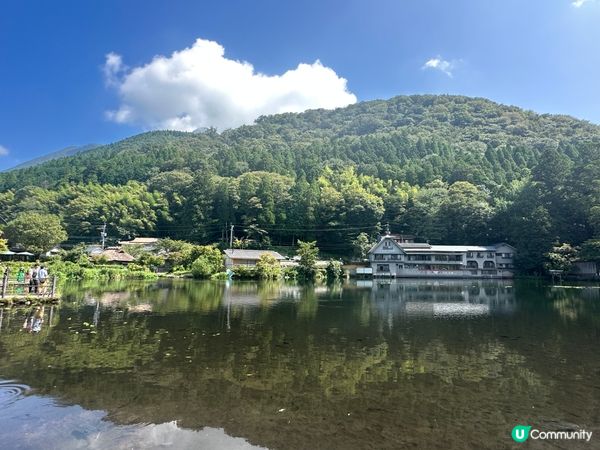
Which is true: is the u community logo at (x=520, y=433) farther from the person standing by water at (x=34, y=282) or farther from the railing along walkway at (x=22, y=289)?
the person standing by water at (x=34, y=282)

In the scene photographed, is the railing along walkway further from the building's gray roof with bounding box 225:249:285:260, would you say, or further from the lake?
the building's gray roof with bounding box 225:249:285:260

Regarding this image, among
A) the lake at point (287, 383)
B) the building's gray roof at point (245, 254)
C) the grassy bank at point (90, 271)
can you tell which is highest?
the building's gray roof at point (245, 254)

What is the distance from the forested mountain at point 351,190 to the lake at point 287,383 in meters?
42.2

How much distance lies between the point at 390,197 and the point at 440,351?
193 feet

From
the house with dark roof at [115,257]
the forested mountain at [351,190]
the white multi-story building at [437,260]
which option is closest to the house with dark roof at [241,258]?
the forested mountain at [351,190]

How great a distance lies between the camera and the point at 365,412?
6.34 meters

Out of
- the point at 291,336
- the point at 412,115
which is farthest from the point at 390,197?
the point at 412,115

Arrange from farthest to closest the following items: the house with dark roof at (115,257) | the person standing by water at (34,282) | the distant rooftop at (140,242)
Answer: the distant rooftop at (140,242) < the house with dark roof at (115,257) < the person standing by water at (34,282)

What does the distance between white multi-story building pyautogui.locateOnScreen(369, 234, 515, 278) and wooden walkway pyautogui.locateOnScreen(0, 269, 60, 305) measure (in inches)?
1660

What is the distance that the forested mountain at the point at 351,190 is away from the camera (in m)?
51.9

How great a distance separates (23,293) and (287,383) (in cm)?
1676

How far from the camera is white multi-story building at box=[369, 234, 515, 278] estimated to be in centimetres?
5353

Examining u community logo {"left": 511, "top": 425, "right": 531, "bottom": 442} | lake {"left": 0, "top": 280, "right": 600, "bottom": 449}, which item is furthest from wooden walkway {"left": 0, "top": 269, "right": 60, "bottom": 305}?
u community logo {"left": 511, "top": 425, "right": 531, "bottom": 442}

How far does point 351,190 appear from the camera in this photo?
224ft
